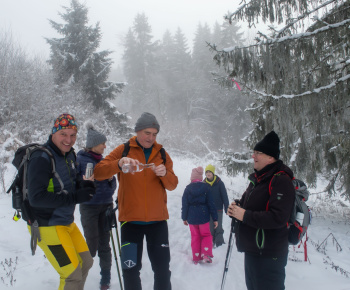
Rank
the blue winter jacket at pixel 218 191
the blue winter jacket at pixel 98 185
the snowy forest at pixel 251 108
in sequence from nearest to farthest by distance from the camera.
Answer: the blue winter jacket at pixel 98 185 < the snowy forest at pixel 251 108 < the blue winter jacket at pixel 218 191

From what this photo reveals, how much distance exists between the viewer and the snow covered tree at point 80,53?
19297 mm

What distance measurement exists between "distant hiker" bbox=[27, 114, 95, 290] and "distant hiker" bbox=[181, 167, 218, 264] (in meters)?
2.61

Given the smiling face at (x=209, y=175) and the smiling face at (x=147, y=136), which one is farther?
the smiling face at (x=209, y=175)

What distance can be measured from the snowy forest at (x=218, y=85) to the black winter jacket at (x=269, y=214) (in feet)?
8.70

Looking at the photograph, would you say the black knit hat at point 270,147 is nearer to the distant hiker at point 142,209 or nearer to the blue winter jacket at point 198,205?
the distant hiker at point 142,209

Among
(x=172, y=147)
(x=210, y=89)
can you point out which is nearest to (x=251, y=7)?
(x=172, y=147)

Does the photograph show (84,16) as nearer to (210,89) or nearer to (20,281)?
(210,89)

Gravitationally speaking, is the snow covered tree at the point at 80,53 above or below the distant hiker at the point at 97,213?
above

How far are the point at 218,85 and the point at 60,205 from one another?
224 inches

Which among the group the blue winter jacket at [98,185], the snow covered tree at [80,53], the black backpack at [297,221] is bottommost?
the black backpack at [297,221]

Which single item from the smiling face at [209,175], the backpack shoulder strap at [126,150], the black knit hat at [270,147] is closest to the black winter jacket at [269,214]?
the black knit hat at [270,147]

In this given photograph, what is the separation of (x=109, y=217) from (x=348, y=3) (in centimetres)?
587

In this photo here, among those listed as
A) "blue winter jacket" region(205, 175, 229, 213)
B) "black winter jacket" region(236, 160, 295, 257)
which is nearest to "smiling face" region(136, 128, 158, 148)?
"black winter jacket" region(236, 160, 295, 257)

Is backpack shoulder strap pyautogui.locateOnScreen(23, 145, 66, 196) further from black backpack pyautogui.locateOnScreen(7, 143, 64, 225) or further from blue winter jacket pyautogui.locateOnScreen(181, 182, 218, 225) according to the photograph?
blue winter jacket pyautogui.locateOnScreen(181, 182, 218, 225)
